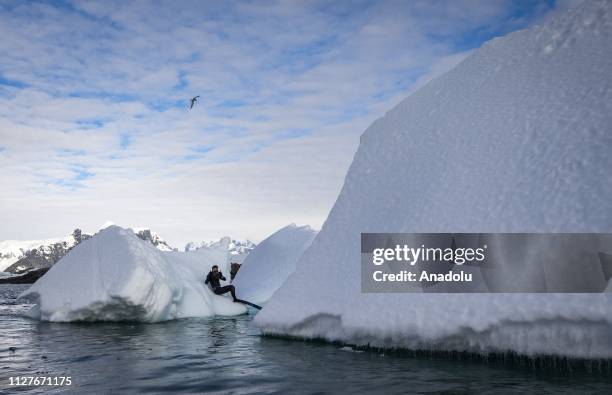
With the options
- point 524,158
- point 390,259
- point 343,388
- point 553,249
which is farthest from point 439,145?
point 343,388

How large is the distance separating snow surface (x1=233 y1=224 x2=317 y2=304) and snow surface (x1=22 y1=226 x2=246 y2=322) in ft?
11.3

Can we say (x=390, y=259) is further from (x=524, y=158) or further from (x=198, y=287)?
(x=198, y=287)

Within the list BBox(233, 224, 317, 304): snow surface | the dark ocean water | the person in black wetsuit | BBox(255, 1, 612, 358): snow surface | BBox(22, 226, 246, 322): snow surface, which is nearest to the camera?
the dark ocean water

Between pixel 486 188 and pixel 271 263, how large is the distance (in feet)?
40.1

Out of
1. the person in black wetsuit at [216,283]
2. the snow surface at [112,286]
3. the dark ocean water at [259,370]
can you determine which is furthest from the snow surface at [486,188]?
the person in black wetsuit at [216,283]

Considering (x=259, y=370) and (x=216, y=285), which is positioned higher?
(x=216, y=285)

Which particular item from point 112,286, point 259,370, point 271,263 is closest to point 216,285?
point 271,263

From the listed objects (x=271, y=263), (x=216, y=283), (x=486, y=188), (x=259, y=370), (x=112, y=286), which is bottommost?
(x=259, y=370)

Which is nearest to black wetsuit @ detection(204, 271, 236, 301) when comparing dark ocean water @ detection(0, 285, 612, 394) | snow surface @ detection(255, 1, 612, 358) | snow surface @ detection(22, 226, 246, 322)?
snow surface @ detection(22, 226, 246, 322)

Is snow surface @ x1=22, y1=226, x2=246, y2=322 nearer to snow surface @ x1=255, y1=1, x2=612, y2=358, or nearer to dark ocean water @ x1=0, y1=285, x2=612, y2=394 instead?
dark ocean water @ x1=0, y1=285, x2=612, y2=394

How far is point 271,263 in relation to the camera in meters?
17.8

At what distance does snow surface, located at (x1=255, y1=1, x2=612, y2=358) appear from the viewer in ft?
17.4

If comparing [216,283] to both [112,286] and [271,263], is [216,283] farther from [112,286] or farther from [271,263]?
[112,286]

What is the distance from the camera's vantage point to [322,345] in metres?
7.18
